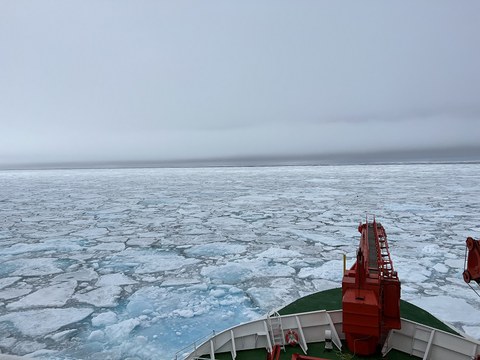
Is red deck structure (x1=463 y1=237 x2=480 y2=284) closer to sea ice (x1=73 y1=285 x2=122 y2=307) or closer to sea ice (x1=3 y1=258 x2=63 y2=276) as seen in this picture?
sea ice (x1=73 y1=285 x2=122 y2=307)

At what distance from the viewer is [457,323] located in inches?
184

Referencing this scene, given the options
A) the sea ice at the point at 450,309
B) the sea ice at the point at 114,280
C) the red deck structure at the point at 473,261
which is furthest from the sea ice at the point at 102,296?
the sea ice at the point at 450,309

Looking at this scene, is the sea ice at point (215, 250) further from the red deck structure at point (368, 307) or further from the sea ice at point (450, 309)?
the red deck structure at point (368, 307)

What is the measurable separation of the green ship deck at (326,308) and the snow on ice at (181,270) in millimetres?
538

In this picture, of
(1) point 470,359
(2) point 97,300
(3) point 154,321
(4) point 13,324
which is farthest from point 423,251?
(4) point 13,324

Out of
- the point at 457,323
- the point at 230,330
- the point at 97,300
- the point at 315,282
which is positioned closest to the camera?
the point at 230,330

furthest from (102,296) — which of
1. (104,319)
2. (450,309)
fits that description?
(450,309)

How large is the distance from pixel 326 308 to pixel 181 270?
135 inches

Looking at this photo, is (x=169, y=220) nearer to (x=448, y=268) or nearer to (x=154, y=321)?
(x=154, y=321)

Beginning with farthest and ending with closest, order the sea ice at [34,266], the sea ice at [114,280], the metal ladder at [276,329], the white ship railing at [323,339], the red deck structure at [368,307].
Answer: the sea ice at [34,266]
the sea ice at [114,280]
the metal ladder at [276,329]
the white ship railing at [323,339]
the red deck structure at [368,307]

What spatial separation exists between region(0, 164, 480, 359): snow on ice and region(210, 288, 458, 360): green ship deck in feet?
1.77

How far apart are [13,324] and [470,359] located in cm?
594

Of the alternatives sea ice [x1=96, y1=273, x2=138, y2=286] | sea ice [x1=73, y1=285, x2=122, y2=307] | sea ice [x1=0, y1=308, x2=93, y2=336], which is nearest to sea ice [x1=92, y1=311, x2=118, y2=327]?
sea ice [x1=0, y1=308, x2=93, y2=336]

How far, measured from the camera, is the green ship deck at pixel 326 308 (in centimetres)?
357
